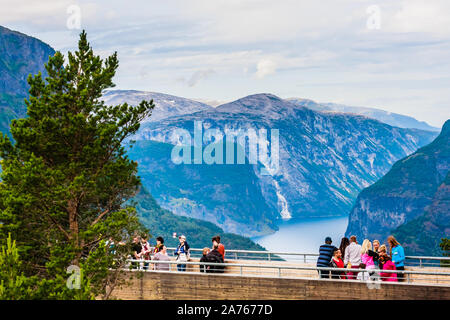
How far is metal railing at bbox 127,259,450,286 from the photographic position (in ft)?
76.4

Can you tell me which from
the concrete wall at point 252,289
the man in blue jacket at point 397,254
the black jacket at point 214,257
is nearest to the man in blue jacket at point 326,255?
the concrete wall at point 252,289

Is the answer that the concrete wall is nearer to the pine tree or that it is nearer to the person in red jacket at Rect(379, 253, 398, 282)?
the person in red jacket at Rect(379, 253, 398, 282)

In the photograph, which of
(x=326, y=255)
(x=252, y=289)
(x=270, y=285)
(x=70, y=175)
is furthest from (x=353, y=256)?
(x=70, y=175)

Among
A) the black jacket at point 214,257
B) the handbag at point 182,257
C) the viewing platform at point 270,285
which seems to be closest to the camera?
the viewing platform at point 270,285

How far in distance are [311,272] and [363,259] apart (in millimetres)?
4689

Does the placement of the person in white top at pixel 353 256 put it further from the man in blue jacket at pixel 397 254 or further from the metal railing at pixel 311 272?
the man in blue jacket at pixel 397 254

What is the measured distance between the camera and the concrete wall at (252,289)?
23.4 meters

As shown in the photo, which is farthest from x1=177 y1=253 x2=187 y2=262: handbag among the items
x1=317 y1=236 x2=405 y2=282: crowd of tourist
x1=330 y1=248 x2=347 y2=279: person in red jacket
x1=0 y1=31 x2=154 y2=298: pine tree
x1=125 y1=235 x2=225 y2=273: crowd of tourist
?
x1=330 y1=248 x2=347 y2=279: person in red jacket

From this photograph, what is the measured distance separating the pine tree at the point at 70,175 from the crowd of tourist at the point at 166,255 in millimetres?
1389

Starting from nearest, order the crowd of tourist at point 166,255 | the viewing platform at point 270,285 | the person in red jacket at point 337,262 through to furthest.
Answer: the viewing platform at point 270,285 → the person in red jacket at point 337,262 → the crowd of tourist at point 166,255

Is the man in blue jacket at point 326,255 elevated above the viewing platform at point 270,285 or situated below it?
above

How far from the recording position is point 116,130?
2603 centimetres

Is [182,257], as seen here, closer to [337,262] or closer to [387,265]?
[337,262]

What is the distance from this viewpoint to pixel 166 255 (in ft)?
91.7
